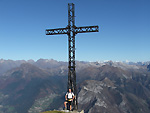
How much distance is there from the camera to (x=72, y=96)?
2661 centimetres

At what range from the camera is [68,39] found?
93.5 ft

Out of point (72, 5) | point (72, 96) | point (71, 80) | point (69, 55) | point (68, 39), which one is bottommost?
point (72, 96)

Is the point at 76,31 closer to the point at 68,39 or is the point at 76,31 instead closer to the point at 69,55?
the point at 68,39

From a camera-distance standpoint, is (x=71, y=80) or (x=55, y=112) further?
(x=71, y=80)

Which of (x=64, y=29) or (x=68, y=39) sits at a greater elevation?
(x=64, y=29)

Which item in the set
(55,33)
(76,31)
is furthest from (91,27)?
(55,33)

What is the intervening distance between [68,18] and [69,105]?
15601 mm

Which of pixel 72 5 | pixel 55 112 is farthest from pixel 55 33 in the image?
pixel 55 112

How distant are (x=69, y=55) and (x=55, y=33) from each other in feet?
16.1

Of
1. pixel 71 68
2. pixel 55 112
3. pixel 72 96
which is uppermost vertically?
pixel 71 68

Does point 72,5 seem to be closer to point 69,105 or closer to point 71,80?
point 71,80

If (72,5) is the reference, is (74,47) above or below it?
below

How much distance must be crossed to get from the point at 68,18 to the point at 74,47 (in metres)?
5.44

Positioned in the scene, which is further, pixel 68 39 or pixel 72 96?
pixel 68 39
